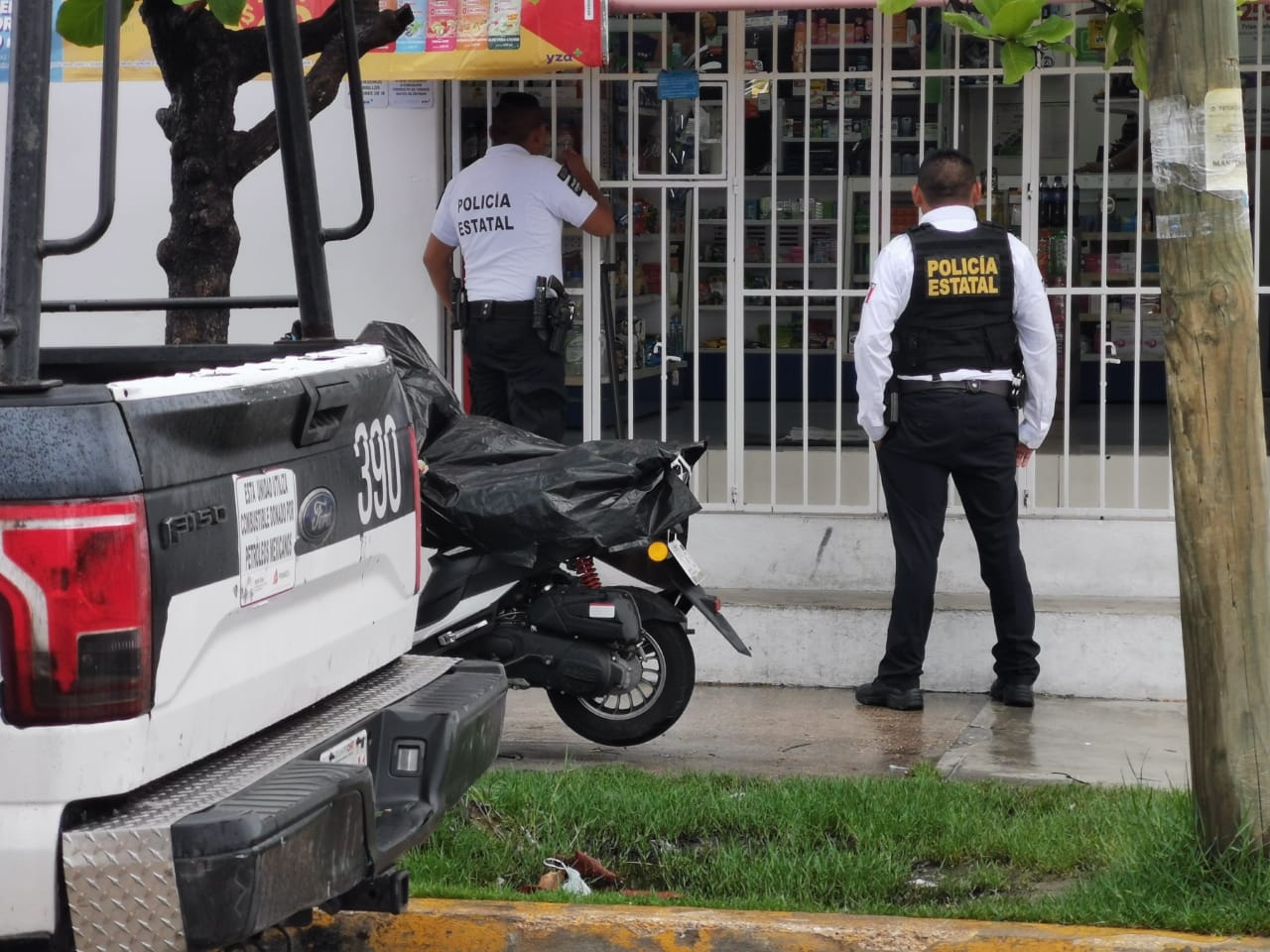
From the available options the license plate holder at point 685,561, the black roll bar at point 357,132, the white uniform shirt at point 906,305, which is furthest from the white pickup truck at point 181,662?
the white uniform shirt at point 906,305

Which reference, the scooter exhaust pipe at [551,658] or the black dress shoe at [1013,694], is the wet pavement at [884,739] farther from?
the scooter exhaust pipe at [551,658]

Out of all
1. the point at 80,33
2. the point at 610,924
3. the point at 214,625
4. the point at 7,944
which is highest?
the point at 80,33

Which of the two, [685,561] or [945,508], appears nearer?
[685,561]

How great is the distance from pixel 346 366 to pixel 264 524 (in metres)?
0.55

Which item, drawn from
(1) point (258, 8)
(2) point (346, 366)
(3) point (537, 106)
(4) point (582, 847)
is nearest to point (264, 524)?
(2) point (346, 366)

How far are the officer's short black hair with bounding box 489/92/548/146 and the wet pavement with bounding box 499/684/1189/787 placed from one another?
2.21 meters

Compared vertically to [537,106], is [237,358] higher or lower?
lower

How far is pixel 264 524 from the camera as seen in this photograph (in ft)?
11.2

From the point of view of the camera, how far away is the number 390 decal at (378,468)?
3865mm

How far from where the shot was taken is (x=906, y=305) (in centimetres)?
646

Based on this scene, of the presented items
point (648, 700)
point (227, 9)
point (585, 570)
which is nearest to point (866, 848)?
point (648, 700)

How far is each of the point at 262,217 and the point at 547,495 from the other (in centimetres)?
256

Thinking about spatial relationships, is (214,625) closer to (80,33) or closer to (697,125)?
(80,33)

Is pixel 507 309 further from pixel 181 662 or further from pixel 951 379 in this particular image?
pixel 181 662
